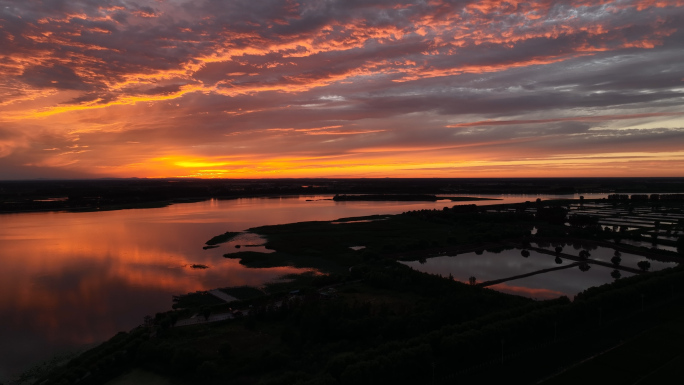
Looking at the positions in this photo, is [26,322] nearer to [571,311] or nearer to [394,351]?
[394,351]

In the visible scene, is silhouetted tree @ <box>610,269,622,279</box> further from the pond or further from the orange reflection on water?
the orange reflection on water

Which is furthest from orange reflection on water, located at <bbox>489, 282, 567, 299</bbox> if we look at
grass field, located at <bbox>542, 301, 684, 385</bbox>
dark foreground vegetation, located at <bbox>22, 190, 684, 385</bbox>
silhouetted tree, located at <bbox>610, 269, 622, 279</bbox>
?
grass field, located at <bbox>542, 301, 684, 385</bbox>

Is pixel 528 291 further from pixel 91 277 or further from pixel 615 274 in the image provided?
pixel 91 277

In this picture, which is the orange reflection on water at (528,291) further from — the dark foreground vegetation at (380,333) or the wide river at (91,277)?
the wide river at (91,277)

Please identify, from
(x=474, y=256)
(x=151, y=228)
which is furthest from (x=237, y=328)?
(x=151, y=228)

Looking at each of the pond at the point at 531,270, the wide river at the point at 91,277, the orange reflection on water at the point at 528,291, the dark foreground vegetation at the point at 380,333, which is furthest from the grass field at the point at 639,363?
the wide river at the point at 91,277
